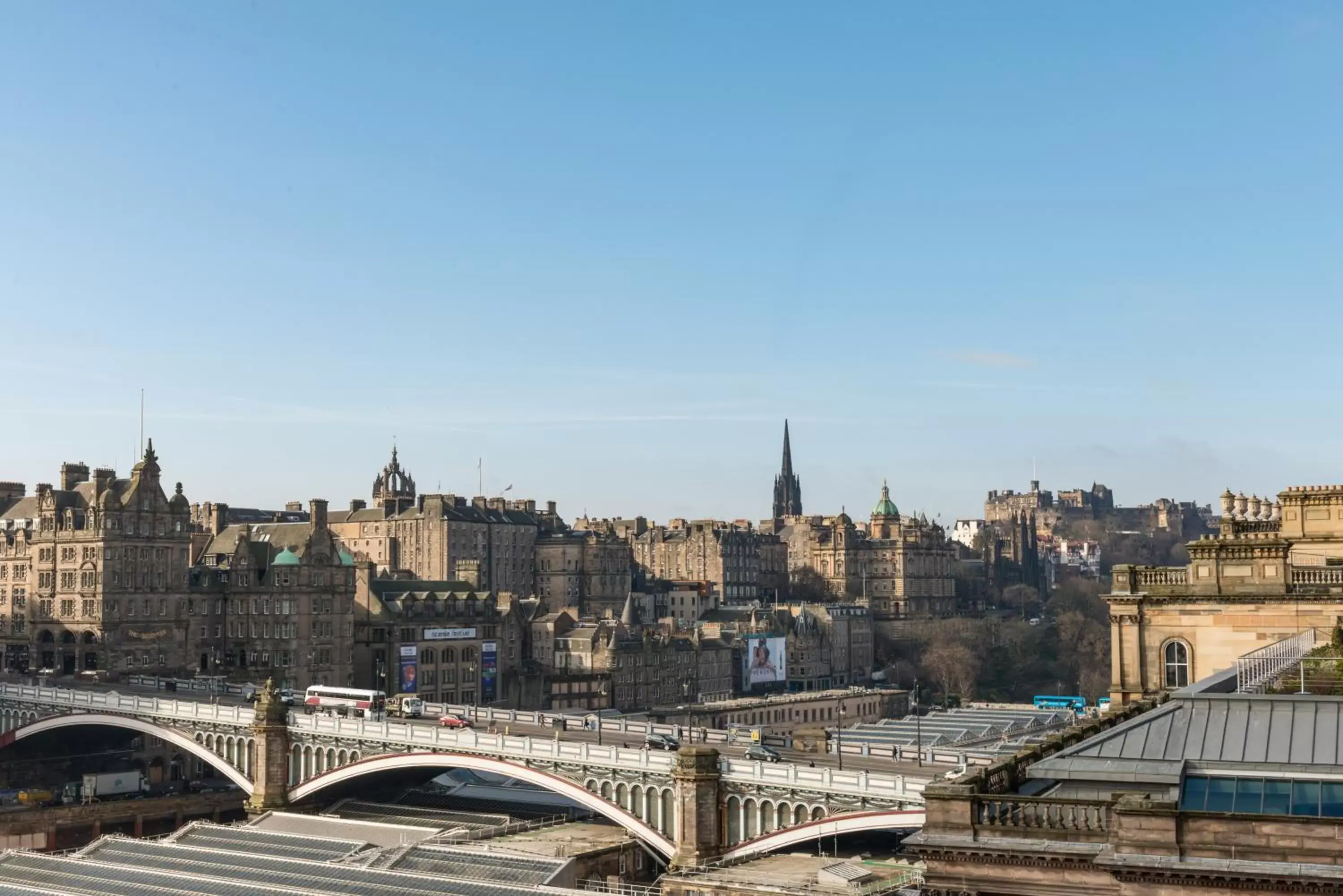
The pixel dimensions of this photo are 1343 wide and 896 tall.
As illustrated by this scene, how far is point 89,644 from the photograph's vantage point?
146 metres

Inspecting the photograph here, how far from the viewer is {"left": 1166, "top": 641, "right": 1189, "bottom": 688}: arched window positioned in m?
55.2

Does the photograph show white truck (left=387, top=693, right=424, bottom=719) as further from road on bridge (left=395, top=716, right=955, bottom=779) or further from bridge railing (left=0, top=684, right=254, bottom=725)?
bridge railing (left=0, top=684, right=254, bottom=725)

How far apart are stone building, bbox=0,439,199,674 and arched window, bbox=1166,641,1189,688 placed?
111 m

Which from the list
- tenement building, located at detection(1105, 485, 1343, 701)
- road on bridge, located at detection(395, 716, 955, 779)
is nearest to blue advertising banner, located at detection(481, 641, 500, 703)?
road on bridge, located at detection(395, 716, 955, 779)

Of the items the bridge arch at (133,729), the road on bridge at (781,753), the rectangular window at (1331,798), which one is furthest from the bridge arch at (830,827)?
the bridge arch at (133,729)

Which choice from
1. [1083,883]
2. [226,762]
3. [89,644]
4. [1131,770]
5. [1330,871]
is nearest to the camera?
[1330,871]

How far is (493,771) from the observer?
93.8 m

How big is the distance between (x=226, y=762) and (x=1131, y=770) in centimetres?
8810

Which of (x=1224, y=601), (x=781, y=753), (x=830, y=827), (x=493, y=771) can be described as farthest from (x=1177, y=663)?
(x=493, y=771)

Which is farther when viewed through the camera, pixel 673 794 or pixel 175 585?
pixel 175 585

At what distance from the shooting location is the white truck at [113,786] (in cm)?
12350

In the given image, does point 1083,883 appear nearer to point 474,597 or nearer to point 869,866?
point 869,866

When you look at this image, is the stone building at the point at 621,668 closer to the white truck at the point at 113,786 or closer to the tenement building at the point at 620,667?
the tenement building at the point at 620,667

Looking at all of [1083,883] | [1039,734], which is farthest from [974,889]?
[1039,734]
